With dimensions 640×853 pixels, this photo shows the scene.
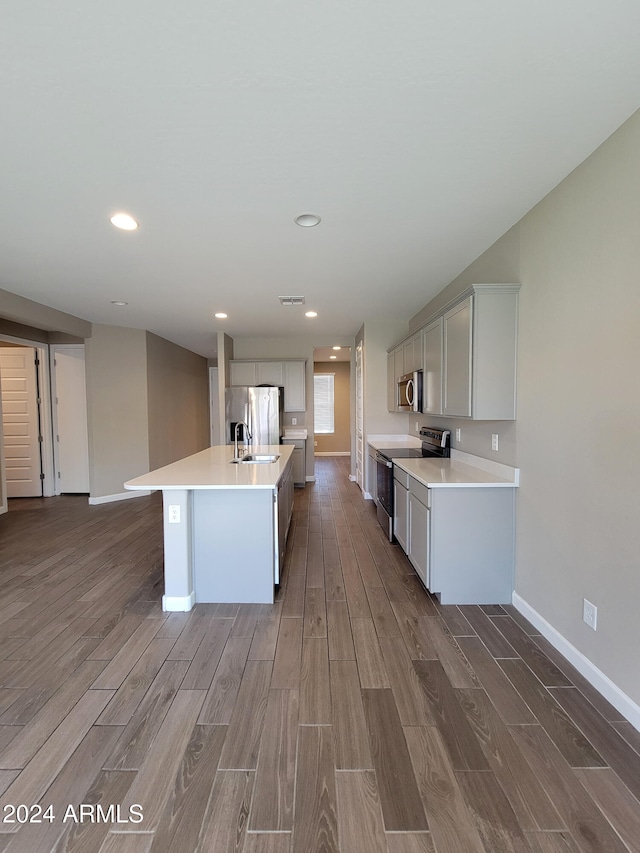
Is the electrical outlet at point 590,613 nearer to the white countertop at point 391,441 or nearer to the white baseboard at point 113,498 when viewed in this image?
the white countertop at point 391,441

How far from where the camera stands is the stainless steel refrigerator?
6.11 m

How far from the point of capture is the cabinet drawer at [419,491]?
2.71 metres

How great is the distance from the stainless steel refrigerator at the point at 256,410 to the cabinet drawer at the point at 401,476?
2864 millimetres

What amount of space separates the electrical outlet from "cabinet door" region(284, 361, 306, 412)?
5.06 m

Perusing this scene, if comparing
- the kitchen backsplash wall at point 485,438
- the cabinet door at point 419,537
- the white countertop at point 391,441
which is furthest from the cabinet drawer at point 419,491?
the white countertop at point 391,441

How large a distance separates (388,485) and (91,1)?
145 inches

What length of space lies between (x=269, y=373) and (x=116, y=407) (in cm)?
244

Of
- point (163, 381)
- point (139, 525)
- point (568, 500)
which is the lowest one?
point (139, 525)

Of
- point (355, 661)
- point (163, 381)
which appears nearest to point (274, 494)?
point (355, 661)

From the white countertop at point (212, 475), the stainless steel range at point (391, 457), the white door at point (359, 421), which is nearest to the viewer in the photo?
the white countertop at point (212, 475)

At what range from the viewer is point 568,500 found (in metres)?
2.07

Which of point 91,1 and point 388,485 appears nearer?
point 91,1

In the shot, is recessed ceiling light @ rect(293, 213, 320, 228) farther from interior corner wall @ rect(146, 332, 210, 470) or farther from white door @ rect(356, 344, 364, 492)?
interior corner wall @ rect(146, 332, 210, 470)

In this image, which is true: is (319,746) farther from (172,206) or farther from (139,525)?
(139,525)
